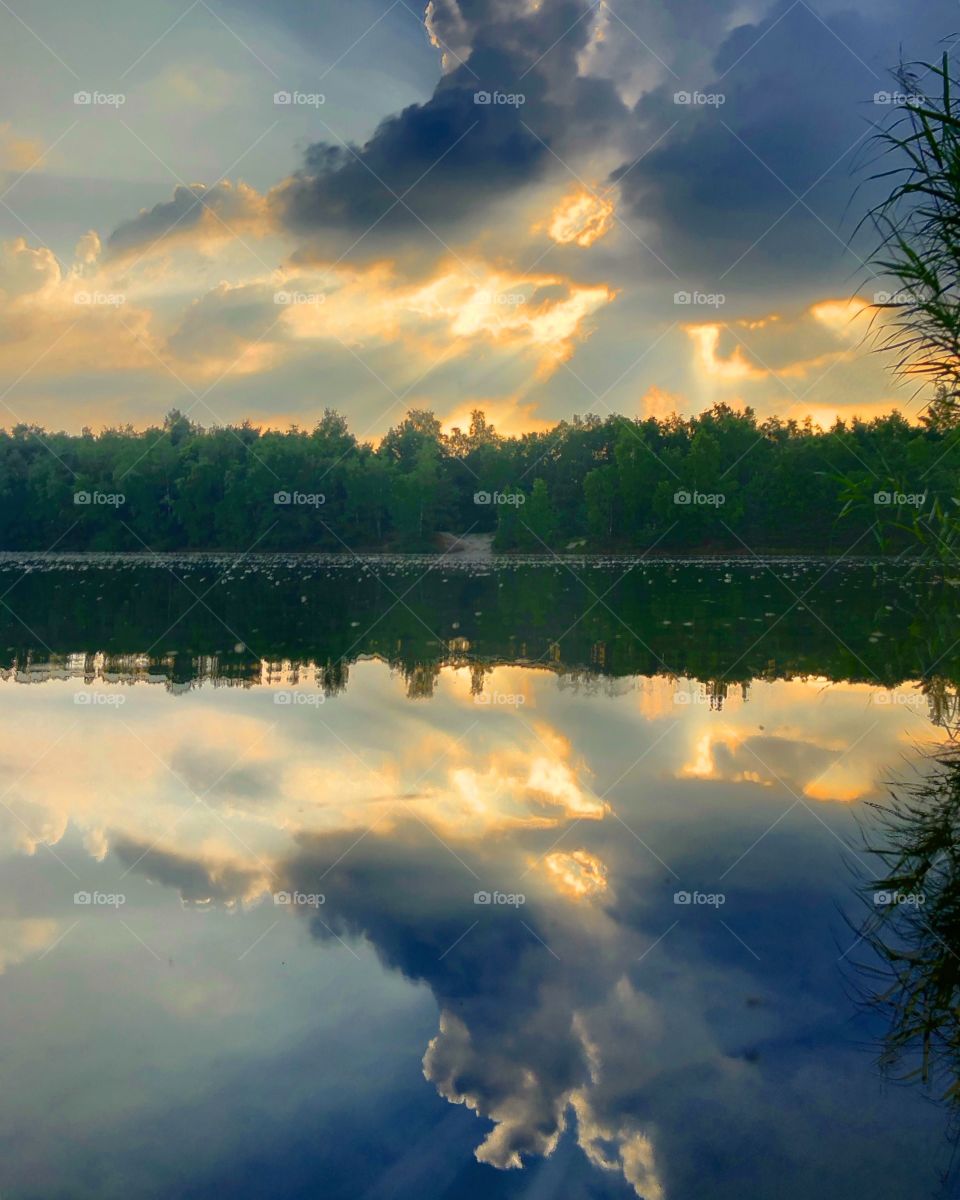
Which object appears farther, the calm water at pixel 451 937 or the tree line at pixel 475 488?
the tree line at pixel 475 488

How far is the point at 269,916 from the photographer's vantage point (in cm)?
518

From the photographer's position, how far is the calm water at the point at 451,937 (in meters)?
3.35

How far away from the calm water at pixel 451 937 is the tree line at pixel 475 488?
40.0 metres

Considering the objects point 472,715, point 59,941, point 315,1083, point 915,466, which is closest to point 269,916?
point 59,941

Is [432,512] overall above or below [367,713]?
above

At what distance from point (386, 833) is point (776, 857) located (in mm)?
2396

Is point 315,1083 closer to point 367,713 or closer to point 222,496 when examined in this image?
point 367,713

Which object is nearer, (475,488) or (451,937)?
(451,937)

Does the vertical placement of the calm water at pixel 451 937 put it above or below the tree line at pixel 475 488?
below

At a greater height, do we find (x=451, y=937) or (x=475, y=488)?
(x=475, y=488)

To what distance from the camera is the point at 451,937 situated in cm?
488

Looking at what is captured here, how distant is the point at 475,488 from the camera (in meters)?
63.1

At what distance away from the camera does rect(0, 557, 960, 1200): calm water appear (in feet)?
11.0

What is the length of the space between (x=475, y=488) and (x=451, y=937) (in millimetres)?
58861
